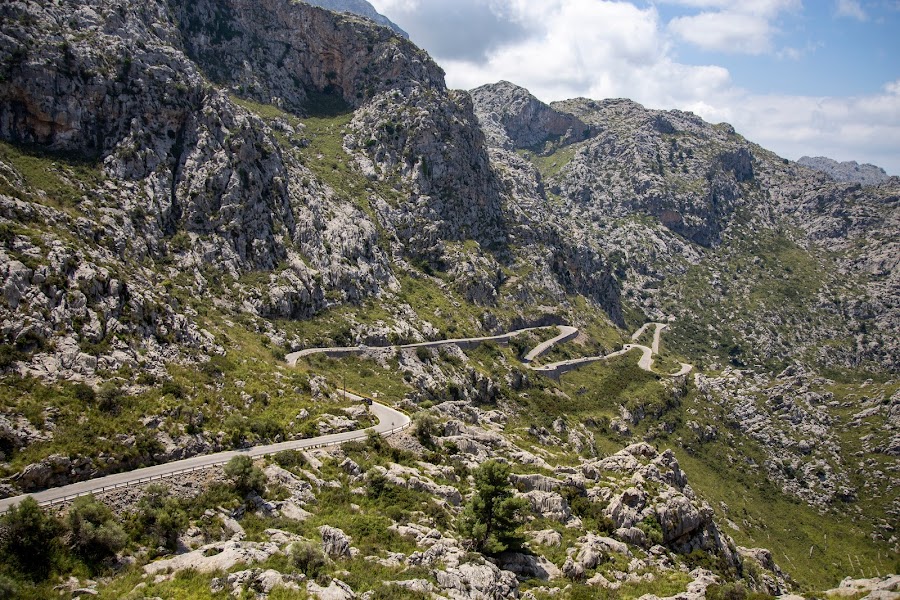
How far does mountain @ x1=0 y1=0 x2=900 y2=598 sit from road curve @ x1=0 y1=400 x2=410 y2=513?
934 millimetres

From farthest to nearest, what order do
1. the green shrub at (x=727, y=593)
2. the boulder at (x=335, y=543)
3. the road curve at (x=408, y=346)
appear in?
the road curve at (x=408, y=346) → the boulder at (x=335, y=543) → the green shrub at (x=727, y=593)

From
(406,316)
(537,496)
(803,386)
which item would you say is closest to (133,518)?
(537,496)

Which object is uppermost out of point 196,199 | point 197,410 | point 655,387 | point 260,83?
point 260,83

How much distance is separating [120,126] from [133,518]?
6894cm

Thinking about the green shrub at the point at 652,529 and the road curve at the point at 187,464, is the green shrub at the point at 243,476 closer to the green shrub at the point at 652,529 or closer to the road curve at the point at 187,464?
the road curve at the point at 187,464

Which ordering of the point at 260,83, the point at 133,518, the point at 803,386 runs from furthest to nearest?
the point at 803,386
the point at 260,83
the point at 133,518

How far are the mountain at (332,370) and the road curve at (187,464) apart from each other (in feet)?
3.06

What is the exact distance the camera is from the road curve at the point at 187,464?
29495 millimetres

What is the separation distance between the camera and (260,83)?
13862 cm

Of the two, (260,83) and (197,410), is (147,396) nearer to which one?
(197,410)

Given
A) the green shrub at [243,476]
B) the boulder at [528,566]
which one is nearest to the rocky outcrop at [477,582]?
the boulder at [528,566]

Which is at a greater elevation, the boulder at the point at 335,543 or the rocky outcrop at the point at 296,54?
the rocky outcrop at the point at 296,54

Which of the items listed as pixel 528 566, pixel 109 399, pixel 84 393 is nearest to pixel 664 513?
pixel 528 566

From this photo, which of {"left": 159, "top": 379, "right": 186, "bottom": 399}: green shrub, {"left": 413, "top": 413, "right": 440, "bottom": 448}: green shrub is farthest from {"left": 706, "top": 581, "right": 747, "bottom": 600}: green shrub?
{"left": 159, "top": 379, "right": 186, "bottom": 399}: green shrub
